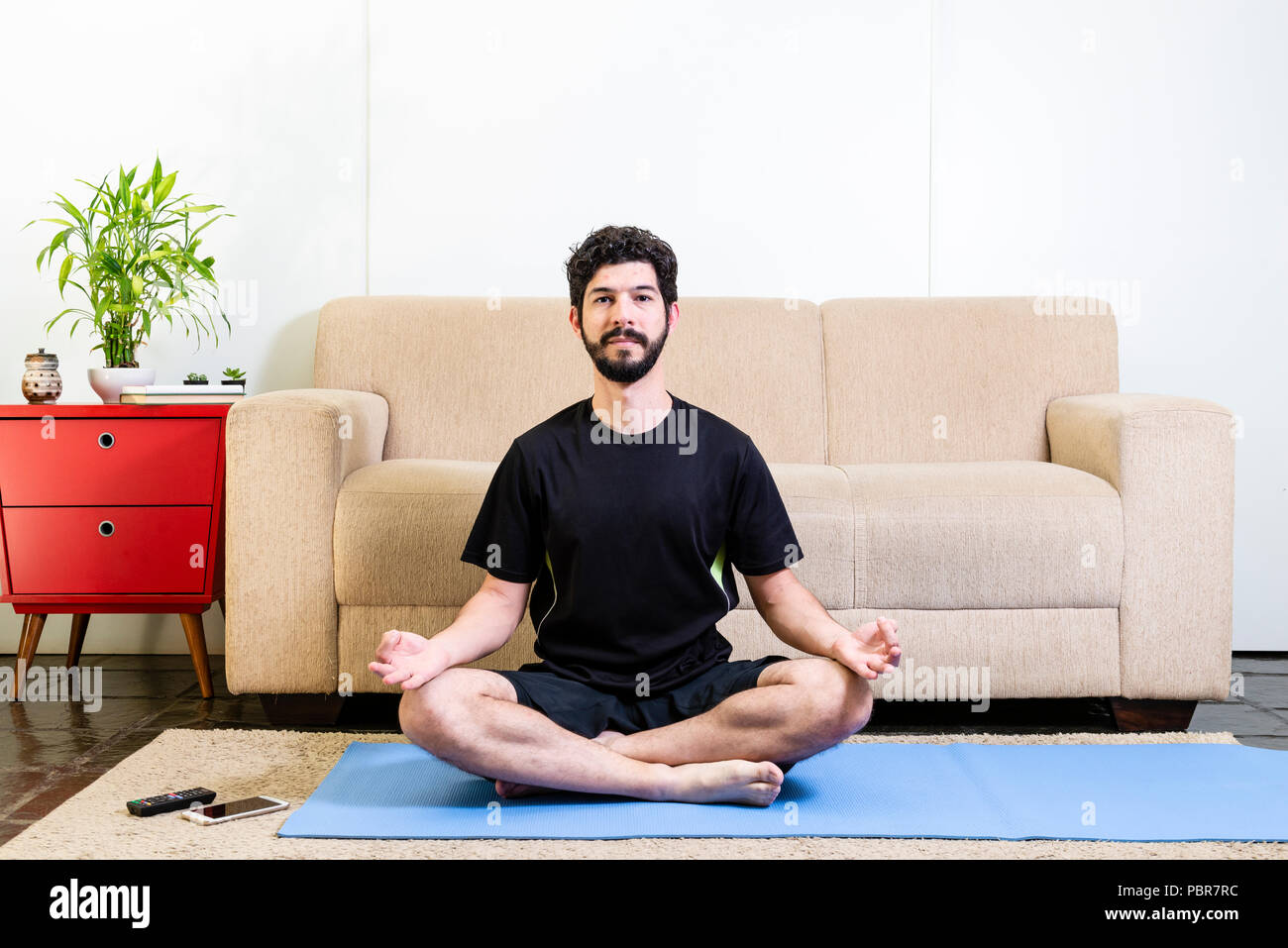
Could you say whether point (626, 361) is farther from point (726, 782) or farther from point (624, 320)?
point (726, 782)

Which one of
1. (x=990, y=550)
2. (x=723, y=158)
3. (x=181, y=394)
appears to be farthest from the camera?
(x=723, y=158)

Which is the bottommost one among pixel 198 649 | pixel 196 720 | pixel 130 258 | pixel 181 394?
pixel 196 720

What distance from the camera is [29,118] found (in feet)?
10.7

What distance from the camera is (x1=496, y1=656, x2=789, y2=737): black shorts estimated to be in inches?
68.8

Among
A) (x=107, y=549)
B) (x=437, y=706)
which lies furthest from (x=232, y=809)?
(x=107, y=549)

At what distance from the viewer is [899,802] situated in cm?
182

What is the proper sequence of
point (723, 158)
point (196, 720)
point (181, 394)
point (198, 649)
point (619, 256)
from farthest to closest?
1. point (723, 158)
2. point (181, 394)
3. point (198, 649)
4. point (196, 720)
5. point (619, 256)

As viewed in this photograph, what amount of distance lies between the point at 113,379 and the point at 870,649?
2186mm

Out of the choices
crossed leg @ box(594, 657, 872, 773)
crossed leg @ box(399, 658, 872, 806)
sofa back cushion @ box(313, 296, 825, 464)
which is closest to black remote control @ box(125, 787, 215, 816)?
crossed leg @ box(399, 658, 872, 806)

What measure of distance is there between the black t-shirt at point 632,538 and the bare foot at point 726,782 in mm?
145

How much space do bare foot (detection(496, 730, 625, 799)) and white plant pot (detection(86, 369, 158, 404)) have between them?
68.8 inches

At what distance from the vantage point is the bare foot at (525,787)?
1.77 m

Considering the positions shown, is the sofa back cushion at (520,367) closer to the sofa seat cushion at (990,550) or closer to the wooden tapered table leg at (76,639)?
the sofa seat cushion at (990,550)

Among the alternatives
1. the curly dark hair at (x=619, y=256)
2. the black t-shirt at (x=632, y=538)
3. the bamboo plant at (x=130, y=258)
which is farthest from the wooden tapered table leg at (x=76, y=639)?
the curly dark hair at (x=619, y=256)
